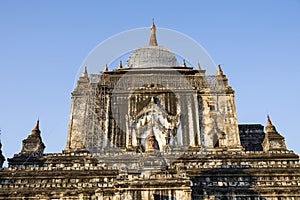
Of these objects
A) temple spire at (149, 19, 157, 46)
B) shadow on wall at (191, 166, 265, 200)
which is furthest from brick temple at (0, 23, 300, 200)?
temple spire at (149, 19, 157, 46)

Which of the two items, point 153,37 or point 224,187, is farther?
point 153,37

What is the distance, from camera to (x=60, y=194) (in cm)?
2553

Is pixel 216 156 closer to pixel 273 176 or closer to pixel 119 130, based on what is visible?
pixel 273 176

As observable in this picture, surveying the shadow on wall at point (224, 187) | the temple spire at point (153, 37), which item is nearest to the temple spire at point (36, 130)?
the shadow on wall at point (224, 187)

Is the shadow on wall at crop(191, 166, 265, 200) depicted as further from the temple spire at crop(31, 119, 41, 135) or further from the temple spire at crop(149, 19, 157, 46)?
the temple spire at crop(149, 19, 157, 46)

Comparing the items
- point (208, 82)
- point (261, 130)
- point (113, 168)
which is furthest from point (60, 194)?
point (261, 130)

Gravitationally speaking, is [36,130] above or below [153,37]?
below

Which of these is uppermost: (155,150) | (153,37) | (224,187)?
(153,37)

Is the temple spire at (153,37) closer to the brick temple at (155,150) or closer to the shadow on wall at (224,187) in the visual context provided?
the brick temple at (155,150)

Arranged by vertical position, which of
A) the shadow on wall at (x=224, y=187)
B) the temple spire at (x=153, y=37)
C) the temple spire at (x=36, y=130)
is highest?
the temple spire at (x=153, y=37)

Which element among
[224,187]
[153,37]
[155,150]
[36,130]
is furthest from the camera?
[153,37]

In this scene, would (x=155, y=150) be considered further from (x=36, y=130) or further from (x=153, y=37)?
(x=153, y=37)

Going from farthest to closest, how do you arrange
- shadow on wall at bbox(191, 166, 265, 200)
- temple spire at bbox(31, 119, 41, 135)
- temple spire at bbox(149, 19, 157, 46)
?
temple spire at bbox(149, 19, 157, 46)
temple spire at bbox(31, 119, 41, 135)
shadow on wall at bbox(191, 166, 265, 200)

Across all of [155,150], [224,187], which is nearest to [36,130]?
[155,150]
